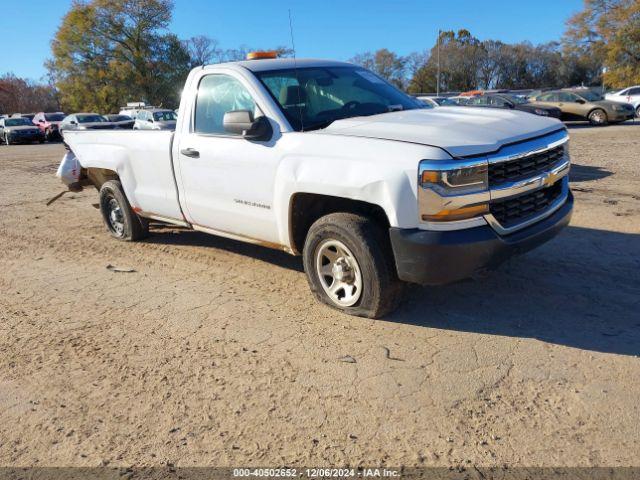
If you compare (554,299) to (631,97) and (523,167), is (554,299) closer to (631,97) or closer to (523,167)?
(523,167)

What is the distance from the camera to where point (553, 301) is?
430 cm

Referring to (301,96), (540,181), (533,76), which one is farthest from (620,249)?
(533,76)

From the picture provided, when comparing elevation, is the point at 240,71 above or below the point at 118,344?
above

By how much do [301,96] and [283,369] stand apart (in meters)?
2.28

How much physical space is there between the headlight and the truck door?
4.42 feet

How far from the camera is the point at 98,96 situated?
58.5 meters

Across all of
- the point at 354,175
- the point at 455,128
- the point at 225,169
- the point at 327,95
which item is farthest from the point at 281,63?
the point at 455,128

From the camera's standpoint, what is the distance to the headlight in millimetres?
3461

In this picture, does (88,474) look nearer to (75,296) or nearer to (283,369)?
(283,369)

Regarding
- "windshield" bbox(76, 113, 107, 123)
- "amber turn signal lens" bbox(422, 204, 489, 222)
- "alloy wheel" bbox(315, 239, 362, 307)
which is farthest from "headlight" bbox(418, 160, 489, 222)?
"windshield" bbox(76, 113, 107, 123)

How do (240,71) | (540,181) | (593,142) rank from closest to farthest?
(540,181), (240,71), (593,142)

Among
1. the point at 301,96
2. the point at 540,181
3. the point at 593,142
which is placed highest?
the point at 301,96

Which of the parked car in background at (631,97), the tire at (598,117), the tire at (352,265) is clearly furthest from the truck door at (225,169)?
the parked car in background at (631,97)

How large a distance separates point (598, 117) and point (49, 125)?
102ft
